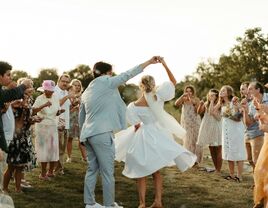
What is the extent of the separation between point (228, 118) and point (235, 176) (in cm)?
129

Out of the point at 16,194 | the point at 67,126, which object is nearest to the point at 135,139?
the point at 16,194

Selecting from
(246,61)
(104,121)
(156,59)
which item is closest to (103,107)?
(104,121)

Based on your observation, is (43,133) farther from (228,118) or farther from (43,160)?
(228,118)

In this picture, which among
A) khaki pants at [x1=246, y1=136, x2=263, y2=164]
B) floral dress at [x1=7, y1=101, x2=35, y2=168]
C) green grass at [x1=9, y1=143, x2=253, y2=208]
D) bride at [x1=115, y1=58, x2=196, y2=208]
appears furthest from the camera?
khaki pants at [x1=246, y1=136, x2=263, y2=164]

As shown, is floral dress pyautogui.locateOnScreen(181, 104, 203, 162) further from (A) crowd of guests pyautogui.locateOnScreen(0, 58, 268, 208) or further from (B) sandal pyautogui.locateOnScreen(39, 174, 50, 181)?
(B) sandal pyautogui.locateOnScreen(39, 174, 50, 181)

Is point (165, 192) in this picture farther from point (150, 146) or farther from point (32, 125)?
point (32, 125)

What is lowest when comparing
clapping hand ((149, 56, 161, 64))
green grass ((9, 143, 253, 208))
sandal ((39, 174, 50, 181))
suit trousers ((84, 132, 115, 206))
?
green grass ((9, 143, 253, 208))

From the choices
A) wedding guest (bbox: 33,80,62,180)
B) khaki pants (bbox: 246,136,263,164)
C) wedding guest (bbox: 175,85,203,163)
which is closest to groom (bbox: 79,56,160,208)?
wedding guest (bbox: 33,80,62,180)

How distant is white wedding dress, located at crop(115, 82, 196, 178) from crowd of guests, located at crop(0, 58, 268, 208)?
0.18 m

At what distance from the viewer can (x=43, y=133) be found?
9.97 meters

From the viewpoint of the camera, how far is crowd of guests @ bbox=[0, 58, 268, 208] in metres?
6.67

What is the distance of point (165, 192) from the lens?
9.30 metres

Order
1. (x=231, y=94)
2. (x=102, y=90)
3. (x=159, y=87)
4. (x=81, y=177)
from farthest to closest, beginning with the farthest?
(x=231, y=94) < (x=81, y=177) < (x=159, y=87) < (x=102, y=90)

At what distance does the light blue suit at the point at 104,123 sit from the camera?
7.58 metres
